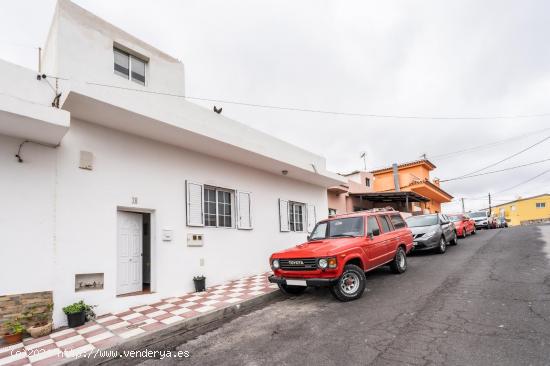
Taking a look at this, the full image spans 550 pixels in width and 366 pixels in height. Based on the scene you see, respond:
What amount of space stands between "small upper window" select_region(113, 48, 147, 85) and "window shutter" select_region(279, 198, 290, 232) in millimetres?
6450

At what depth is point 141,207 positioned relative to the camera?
768 centimetres

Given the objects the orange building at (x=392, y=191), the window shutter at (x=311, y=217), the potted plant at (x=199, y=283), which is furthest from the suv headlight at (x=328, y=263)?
the orange building at (x=392, y=191)

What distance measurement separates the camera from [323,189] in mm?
15227

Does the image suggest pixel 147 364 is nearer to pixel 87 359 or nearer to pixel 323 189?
pixel 87 359

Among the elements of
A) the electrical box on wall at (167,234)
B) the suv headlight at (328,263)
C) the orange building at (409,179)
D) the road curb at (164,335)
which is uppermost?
the orange building at (409,179)

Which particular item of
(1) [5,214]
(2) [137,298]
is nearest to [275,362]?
(2) [137,298]

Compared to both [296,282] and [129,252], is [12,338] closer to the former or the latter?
[129,252]

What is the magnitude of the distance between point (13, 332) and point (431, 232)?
1184cm

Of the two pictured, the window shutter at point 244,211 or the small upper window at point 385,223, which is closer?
the small upper window at point 385,223

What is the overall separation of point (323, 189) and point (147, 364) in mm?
11812

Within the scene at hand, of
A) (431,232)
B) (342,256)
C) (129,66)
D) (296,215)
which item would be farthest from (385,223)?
(129,66)

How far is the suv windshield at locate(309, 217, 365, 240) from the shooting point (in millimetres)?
7378

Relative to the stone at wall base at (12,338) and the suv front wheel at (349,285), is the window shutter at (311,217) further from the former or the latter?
the stone at wall base at (12,338)

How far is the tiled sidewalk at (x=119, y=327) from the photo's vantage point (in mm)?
4613
